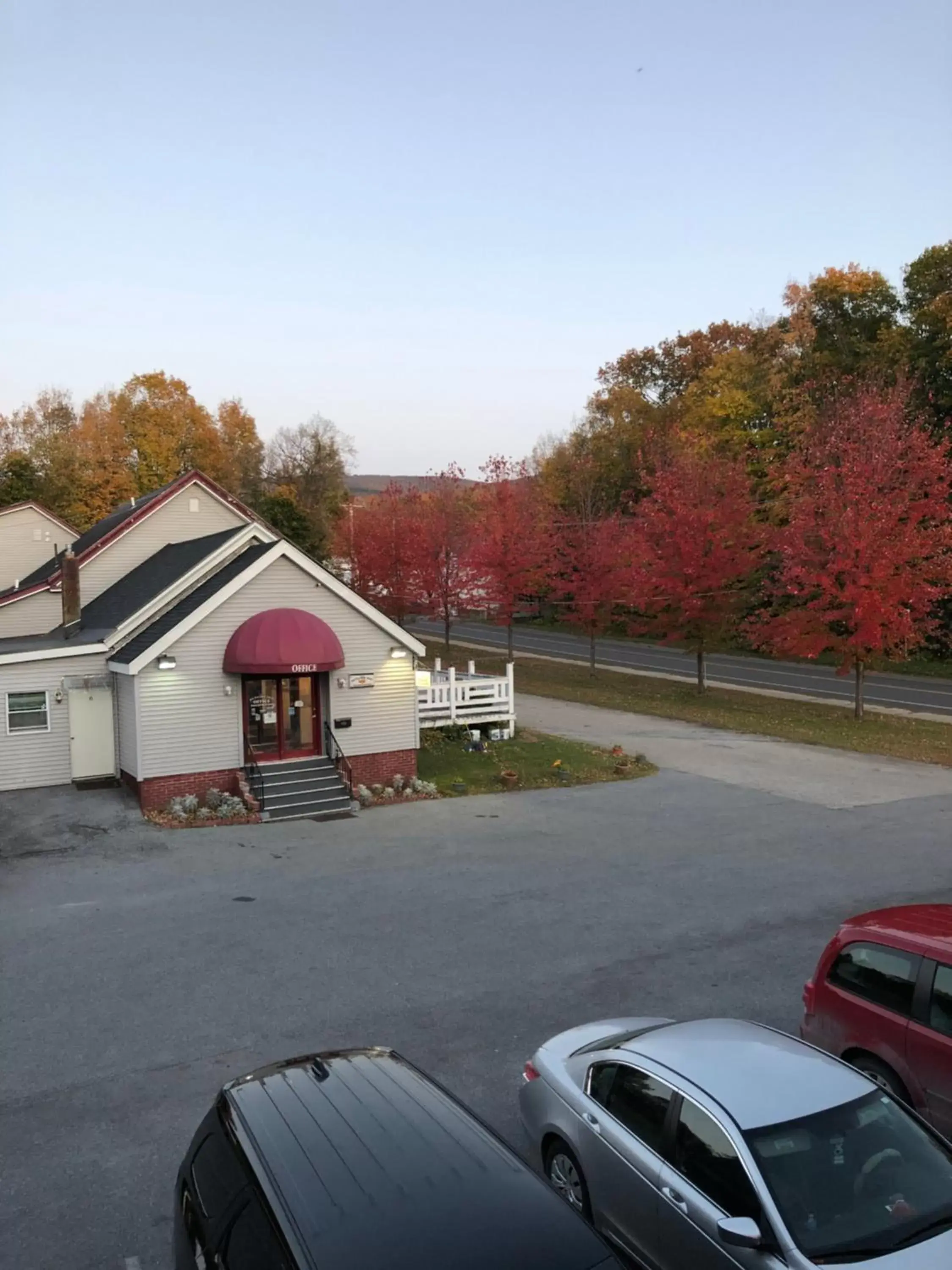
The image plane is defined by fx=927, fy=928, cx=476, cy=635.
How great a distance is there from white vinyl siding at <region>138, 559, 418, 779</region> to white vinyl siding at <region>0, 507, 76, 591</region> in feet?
56.9

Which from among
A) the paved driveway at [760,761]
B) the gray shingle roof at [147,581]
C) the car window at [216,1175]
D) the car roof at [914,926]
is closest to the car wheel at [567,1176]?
the car window at [216,1175]

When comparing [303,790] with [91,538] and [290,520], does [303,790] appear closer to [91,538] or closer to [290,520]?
[91,538]

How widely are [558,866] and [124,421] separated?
59667 mm

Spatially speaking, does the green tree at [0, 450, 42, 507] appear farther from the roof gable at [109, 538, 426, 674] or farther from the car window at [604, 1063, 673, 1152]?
the car window at [604, 1063, 673, 1152]

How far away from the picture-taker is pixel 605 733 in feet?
92.6

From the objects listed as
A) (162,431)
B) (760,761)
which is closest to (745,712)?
(760,761)

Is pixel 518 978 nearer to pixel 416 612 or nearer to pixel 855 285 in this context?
pixel 416 612

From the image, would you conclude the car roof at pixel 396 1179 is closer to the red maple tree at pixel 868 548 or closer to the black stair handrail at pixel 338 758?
the black stair handrail at pixel 338 758

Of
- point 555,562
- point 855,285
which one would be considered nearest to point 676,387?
point 855,285

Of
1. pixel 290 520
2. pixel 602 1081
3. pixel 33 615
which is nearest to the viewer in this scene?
pixel 602 1081

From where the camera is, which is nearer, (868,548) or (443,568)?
(868,548)

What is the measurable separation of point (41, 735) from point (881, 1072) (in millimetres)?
17531

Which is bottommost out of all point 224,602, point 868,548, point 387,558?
point 224,602

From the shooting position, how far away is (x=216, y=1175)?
4.63m
